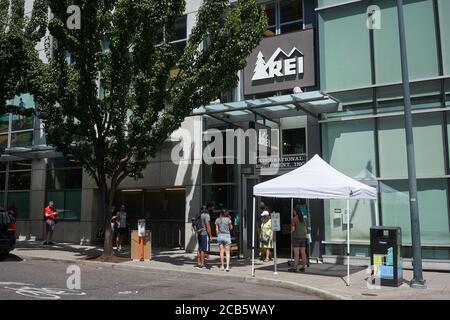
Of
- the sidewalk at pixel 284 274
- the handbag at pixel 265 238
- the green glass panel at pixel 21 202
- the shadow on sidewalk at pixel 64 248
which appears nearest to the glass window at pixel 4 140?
the green glass panel at pixel 21 202

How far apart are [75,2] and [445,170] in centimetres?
1214

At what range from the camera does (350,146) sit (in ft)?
52.7

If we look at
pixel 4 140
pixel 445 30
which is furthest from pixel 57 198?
pixel 445 30

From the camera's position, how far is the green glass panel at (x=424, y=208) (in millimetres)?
14414

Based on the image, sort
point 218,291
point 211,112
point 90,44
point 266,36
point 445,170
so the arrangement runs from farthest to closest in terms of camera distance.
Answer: point 266,36 < point 211,112 < point 90,44 < point 445,170 < point 218,291

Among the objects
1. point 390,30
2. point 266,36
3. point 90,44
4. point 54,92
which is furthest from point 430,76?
point 54,92

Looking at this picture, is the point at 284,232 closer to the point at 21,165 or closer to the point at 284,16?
the point at 284,16

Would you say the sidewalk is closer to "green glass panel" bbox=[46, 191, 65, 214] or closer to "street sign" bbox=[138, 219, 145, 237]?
"street sign" bbox=[138, 219, 145, 237]

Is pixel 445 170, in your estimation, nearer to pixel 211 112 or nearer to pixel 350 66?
pixel 350 66

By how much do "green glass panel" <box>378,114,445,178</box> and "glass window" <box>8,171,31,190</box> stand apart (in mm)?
16994

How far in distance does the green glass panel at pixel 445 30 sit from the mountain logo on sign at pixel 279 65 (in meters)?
4.53

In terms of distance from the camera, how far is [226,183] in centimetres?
1853

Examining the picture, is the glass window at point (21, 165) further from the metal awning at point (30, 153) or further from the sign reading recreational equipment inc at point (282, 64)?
the sign reading recreational equipment inc at point (282, 64)

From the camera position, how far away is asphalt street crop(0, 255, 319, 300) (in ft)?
32.2
